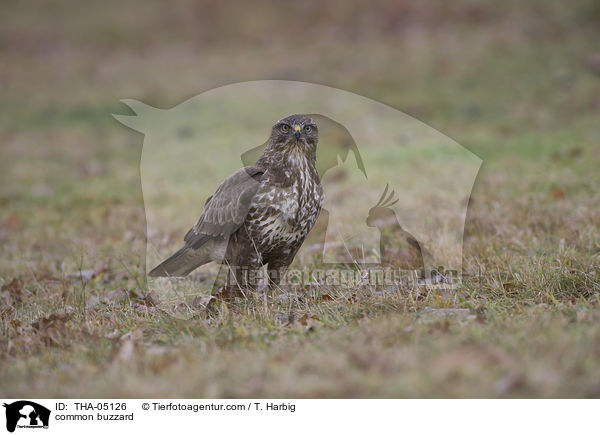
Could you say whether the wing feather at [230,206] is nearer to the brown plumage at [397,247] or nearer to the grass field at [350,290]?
the grass field at [350,290]

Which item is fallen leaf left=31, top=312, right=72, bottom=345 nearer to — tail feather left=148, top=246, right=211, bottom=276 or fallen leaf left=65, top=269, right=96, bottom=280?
tail feather left=148, top=246, right=211, bottom=276

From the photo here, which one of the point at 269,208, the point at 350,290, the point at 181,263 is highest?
the point at 269,208

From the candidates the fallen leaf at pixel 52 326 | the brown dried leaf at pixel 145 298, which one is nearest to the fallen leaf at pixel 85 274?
the brown dried leaf at pixel 145 298

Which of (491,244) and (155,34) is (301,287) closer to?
(491,244)

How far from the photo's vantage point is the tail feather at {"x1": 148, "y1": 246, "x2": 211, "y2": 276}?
4.95m

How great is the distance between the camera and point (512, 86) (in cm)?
1255

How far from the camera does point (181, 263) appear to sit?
16.6 ft

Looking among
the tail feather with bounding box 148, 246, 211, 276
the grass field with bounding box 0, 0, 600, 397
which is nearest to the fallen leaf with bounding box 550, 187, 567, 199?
the grass field with bounding box 0, 0, 600, 397

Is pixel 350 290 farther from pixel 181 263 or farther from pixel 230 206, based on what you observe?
pixel 181 263

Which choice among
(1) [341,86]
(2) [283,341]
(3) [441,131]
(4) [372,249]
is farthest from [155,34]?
(2) [283,341]

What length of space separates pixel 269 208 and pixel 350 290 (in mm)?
887

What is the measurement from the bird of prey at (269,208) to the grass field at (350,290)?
0.37 metres

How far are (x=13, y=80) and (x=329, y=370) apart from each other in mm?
18036
